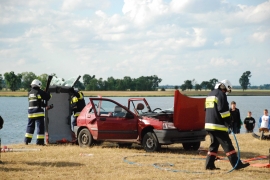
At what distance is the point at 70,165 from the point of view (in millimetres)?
11773

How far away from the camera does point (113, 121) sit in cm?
1520

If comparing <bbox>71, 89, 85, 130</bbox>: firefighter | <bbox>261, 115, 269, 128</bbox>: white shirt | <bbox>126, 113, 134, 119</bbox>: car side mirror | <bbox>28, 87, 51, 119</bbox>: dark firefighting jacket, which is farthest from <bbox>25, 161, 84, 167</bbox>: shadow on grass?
<bbox>261, 115, 269, 128</bbox>: white shirt

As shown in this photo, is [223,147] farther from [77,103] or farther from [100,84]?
[100,84]

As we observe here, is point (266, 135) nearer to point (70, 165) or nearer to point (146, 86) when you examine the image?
point (70, 165)

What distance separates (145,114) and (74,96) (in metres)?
3.24

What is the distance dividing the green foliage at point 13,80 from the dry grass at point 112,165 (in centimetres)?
10323

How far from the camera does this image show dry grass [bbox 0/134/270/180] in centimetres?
1041

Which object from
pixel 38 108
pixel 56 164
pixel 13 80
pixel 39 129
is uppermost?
pixel 13 80

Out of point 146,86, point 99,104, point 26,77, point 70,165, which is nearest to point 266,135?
point 99,104

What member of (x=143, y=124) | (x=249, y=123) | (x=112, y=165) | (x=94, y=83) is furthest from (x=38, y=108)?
(x=94, y=83)

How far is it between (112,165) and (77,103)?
585cm

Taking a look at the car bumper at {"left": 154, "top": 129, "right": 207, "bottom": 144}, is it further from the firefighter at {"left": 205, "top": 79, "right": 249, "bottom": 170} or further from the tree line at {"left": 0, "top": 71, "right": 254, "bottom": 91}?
the tree line at {"left": 0, "top": 71, "right": 254, "bottom": 91}

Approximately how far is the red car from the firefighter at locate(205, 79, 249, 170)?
2.88m

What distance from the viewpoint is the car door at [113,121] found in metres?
15.0
